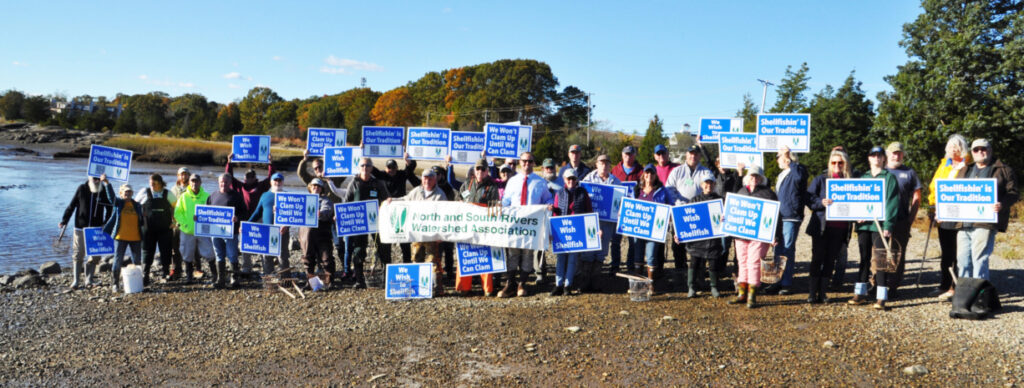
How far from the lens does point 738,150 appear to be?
1111 cm

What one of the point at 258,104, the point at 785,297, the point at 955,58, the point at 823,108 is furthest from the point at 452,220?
the point at 258,104

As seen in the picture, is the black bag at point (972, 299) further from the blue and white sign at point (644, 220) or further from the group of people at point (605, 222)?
the blue and white sign at point (644, 220)

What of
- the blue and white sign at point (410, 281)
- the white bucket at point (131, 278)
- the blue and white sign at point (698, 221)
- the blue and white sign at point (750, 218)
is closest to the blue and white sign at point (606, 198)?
the blue and white sign at point (698, 221)

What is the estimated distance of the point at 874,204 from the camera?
827 centimetres

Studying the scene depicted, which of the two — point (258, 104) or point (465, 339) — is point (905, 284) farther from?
point (258, 104)

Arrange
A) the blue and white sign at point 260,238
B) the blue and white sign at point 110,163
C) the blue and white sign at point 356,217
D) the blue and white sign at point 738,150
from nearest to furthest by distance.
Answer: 1. the blue and white sign at point 356,217
2. the blue and white sign at point 260,238
3. the blue and white sign at point 110,163
4. the blue and white sign at point 738,150

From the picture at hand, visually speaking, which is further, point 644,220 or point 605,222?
point 605,222

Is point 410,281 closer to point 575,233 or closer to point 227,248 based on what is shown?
point 575,233

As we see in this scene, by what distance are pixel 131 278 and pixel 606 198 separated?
7.73 m

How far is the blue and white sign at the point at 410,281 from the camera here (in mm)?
9523

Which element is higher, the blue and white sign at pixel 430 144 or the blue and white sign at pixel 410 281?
the blue and white sign at pixel 430 144

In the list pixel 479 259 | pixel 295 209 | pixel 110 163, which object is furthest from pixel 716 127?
pixel 110 163

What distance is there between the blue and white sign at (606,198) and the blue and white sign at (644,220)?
53 cm

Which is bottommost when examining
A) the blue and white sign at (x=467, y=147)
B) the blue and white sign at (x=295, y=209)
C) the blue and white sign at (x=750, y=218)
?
the blue and white sign at (x=295, y=209)
